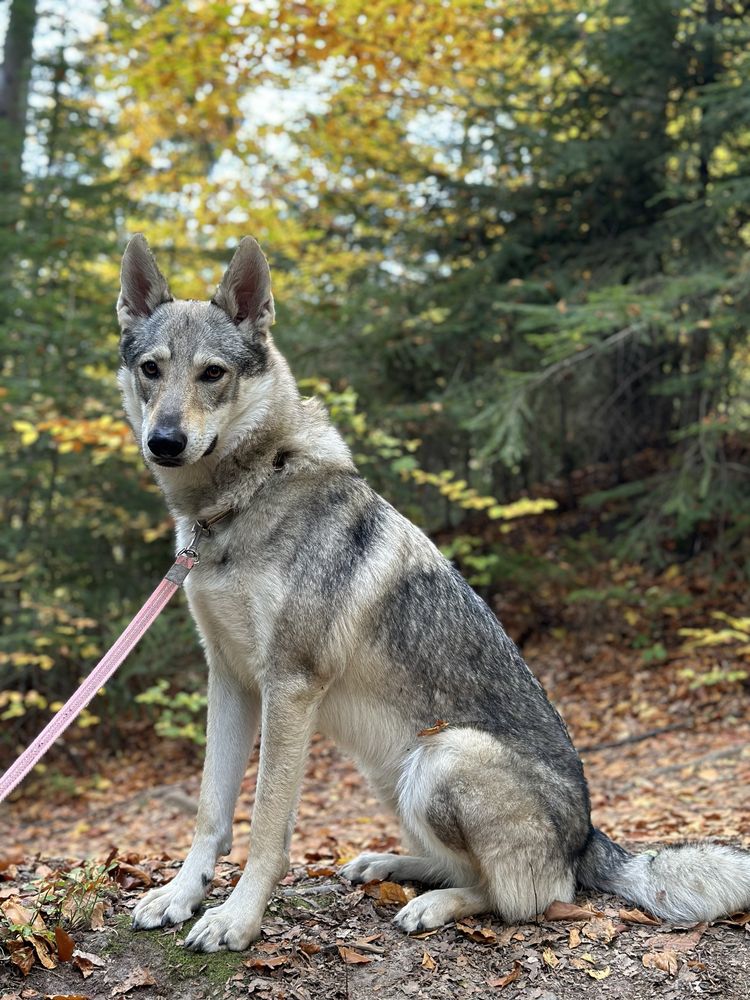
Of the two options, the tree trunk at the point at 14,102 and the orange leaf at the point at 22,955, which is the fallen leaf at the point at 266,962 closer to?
the orange leaf at the point at 22,955

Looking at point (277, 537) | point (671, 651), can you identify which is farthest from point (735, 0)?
point (277, 537)

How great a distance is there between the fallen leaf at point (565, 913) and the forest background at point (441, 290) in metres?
5.95

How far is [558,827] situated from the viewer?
384cm

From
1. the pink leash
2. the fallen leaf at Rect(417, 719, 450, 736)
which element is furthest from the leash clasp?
the fallen leaf at Rect(417, 719, 450, 736)

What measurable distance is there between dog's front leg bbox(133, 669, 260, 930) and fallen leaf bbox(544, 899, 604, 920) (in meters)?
1.45

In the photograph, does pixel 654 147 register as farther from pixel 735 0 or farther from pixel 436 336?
pixel 436 336

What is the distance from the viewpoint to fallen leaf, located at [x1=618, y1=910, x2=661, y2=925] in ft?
12.4

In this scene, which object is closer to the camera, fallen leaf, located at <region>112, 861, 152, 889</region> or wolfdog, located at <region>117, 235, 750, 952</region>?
wolfdog, located at <region>117, 235, 750, 952</region>

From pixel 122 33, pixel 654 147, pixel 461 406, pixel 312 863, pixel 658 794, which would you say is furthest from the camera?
pixel 122 33

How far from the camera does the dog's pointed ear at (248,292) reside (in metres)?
3.97

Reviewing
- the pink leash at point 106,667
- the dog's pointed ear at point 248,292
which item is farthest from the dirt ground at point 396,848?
the dog's pointed ear at point 248,292

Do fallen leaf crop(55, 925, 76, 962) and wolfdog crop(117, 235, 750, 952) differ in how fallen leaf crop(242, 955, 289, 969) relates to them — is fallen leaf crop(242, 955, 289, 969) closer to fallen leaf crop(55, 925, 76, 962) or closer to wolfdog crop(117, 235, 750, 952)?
wolfdog crop(117, 235, 750, 952)

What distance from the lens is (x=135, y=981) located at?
11.1 feet

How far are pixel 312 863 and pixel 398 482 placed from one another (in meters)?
6.42
